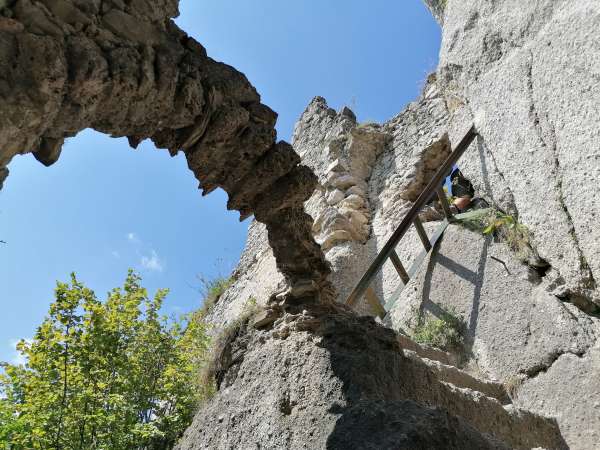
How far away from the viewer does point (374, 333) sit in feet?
11.1

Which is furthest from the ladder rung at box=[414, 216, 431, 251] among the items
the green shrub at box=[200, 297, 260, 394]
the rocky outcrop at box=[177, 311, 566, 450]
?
the green shrub at box=[200, 297, 260, 394]

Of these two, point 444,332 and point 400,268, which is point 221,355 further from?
point 400,268

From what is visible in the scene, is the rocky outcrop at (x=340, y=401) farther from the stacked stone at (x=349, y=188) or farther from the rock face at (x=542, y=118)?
the stacked stone at (x=349, y=188)

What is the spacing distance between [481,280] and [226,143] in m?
3.02

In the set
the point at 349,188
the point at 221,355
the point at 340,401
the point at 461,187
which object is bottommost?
the point at 340,401

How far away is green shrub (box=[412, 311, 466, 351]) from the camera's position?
5.18 meters

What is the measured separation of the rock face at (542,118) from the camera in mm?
4160

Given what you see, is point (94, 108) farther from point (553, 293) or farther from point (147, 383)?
point (553, 293)

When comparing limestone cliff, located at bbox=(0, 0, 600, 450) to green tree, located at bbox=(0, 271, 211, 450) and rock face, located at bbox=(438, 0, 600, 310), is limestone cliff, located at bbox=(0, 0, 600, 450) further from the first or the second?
green tree, located at bbox=(0, 271, 211, 450)

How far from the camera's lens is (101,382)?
4500mm

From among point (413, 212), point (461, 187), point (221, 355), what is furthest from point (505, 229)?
point (221, 355)

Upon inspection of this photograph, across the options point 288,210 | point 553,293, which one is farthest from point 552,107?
point 288,210

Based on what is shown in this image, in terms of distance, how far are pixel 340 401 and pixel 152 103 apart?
178 cm

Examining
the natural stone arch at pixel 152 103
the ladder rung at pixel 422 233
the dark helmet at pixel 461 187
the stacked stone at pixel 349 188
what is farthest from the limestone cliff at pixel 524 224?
the natural stone arch at pixel 152 103
